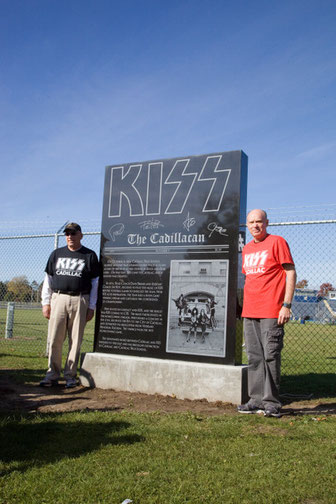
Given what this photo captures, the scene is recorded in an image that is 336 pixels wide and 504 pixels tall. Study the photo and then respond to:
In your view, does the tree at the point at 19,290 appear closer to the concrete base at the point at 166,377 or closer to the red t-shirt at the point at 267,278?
the concrete base at the point at 166,377

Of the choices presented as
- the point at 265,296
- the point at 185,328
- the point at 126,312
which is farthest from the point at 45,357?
the point at 265,296

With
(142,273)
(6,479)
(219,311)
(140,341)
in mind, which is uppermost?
(142,273)

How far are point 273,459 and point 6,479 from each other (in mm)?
1856

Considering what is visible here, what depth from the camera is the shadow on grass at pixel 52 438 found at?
3.32 metres

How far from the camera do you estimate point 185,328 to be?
589 centimetres

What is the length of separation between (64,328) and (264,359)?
109 inches

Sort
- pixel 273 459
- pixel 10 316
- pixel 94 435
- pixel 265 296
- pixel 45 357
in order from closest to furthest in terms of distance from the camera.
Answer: pixel 273 459 < pixel 94 435 < pixel 265 296 < pixel 45 357 < pixel 10 316

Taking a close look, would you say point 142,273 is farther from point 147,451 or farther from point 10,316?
point 10,316

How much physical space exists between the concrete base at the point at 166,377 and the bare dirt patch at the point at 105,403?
110 mm

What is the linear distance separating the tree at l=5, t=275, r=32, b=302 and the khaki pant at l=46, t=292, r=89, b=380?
570cm

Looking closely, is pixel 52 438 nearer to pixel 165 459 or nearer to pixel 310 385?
pixel 165 459

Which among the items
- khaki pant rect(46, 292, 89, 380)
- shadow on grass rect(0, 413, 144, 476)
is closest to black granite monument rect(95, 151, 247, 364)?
khaki pant rect(46, 292, 89, 380)

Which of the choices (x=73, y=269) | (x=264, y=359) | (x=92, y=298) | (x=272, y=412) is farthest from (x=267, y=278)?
(x=73, y=269)
